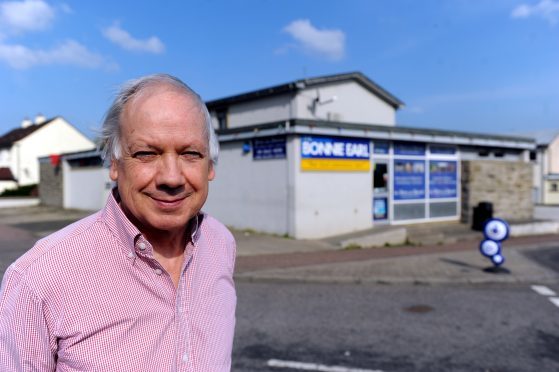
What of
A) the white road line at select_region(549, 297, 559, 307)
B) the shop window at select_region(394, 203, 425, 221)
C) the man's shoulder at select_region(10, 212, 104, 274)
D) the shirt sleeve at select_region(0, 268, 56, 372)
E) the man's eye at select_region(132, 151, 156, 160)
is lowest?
Answer: the white road line at select_region(549, 297, 559, 307)

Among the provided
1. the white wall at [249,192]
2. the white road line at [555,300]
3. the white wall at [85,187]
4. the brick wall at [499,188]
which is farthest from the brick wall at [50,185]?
the white road line at [555,300]

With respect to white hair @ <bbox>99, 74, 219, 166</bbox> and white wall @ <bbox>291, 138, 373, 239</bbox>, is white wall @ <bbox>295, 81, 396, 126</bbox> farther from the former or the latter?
white hair @ <bbox>99, 74, 219, 166</bbox>

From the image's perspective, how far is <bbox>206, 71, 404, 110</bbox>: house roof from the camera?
719 inches

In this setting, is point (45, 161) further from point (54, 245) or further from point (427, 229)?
point (54, 245)

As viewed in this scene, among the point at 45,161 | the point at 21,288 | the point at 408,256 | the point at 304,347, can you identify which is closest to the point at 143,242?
the point at 21,288

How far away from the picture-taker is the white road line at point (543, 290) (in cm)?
781

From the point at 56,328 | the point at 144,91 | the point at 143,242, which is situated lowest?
the point at 56,328

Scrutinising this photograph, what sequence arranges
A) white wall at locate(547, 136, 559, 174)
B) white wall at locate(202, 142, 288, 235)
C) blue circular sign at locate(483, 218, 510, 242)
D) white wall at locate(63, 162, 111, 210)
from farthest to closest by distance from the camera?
white wall at locate(547, 136, 559, 174) < white wall at locate(63, 162, 111, 210) < white wall at locate(202, 142, 288, 235) < blue circular sign at locate(483, 218, 510, 242)

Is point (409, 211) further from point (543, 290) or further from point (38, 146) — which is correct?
point (38, 146)

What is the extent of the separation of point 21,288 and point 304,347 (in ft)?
13.9

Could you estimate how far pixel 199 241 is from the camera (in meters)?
1.93

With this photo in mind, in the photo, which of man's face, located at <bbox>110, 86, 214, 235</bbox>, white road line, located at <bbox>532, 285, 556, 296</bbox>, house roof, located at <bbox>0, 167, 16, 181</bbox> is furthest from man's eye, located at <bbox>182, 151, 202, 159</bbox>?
house roof, located at <bbox>0, 167, 16, 181</bbox>

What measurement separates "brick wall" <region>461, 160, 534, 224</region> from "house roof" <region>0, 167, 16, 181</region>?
3873 centimetres

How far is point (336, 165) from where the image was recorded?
46.1 feet
